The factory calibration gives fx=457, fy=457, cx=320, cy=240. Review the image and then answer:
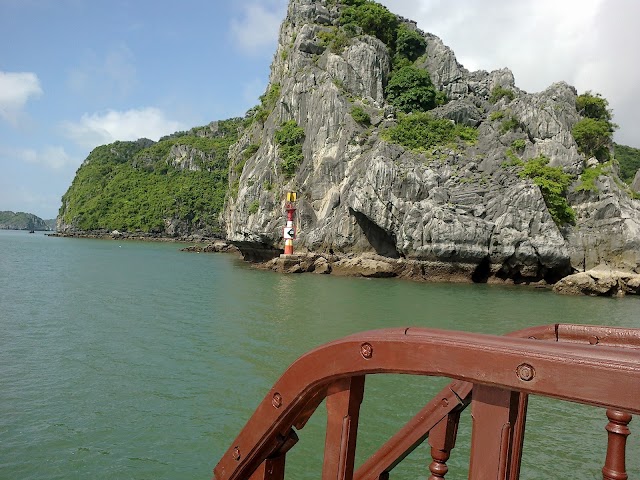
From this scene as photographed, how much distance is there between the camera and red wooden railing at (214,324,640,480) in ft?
4.03

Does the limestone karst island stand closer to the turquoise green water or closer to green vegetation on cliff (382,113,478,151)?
green vegetation on cliff (382,113,478,151)

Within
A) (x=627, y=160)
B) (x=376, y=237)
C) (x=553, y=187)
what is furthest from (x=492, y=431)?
(x=627, y=160)

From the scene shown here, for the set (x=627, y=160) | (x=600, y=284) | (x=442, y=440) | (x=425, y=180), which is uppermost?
(x=627, y=160)

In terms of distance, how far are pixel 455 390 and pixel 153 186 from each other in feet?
353

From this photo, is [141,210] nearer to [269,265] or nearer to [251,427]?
[269,265]

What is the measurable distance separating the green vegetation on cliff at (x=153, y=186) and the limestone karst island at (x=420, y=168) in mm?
43816

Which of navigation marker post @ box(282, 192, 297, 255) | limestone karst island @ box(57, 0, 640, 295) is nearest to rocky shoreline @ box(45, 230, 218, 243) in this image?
limestone karst island @ box(57, 0, 640, 295)

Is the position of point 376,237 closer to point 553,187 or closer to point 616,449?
point 553,187

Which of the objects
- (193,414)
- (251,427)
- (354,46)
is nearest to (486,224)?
(354,46)

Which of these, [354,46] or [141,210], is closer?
[354,46]

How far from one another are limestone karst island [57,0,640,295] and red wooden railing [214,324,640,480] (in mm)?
27327

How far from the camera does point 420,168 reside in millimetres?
31797

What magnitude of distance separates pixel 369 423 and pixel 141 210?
94497 mm

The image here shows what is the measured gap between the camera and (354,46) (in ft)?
133
